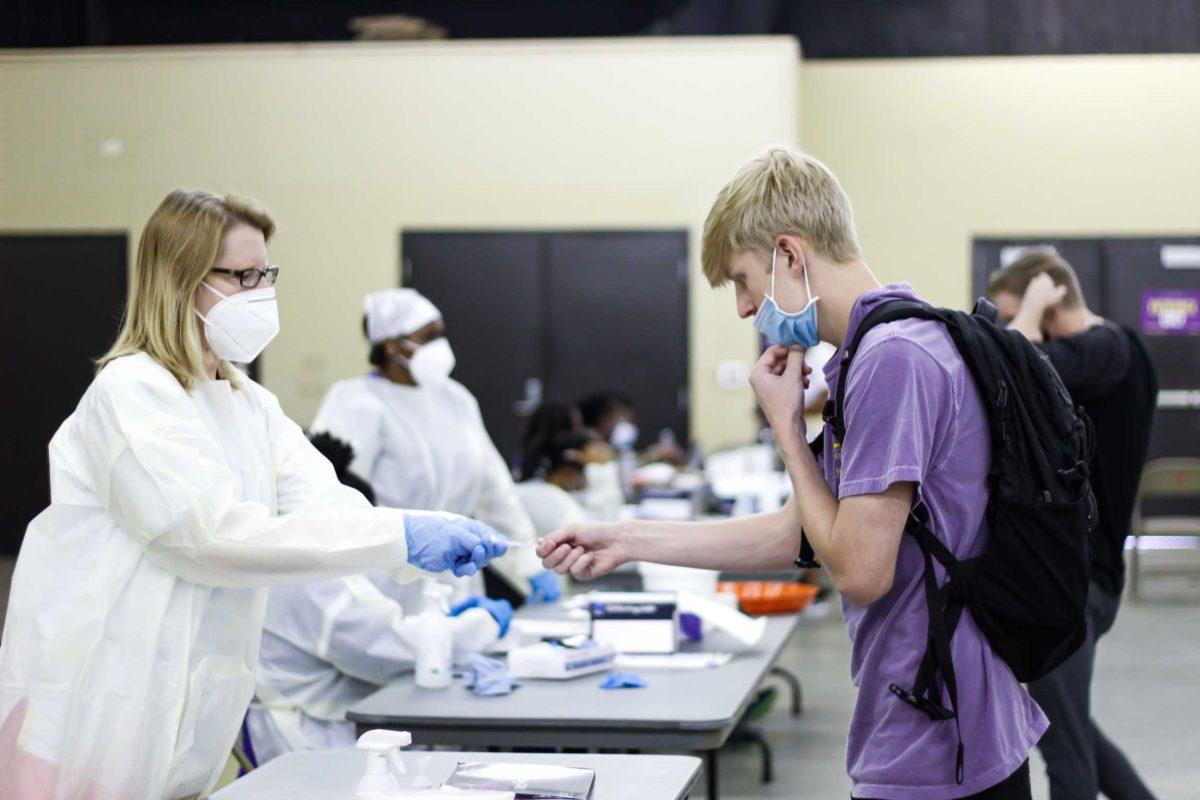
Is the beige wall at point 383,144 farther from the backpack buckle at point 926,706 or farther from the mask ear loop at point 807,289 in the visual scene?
the backpack buckle at point 926,706

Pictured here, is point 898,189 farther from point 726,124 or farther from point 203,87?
point 203,87

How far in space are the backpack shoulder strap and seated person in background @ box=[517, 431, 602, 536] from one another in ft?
9.78

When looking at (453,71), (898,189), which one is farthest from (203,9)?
(898,189)

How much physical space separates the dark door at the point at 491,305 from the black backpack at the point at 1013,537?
749 cm

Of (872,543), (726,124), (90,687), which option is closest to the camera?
(872,543)

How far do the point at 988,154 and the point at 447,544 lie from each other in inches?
325

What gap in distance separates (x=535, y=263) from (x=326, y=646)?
6.26m

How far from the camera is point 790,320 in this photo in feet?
5.78

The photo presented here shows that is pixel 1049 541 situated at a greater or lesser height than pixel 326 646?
greater

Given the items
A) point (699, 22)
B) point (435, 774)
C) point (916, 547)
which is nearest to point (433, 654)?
point (435, 774)

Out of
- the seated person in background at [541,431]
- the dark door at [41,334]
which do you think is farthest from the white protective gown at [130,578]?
the dark door at [41,334]

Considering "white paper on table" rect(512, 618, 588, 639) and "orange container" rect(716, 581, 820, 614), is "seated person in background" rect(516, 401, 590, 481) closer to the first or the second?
"orange container" rect(716, 581, 820, 614)

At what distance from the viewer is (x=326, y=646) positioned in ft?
9.63

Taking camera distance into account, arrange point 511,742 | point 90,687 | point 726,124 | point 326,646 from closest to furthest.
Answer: point 90,687
point 511,742
point 326,646
point 726,124
